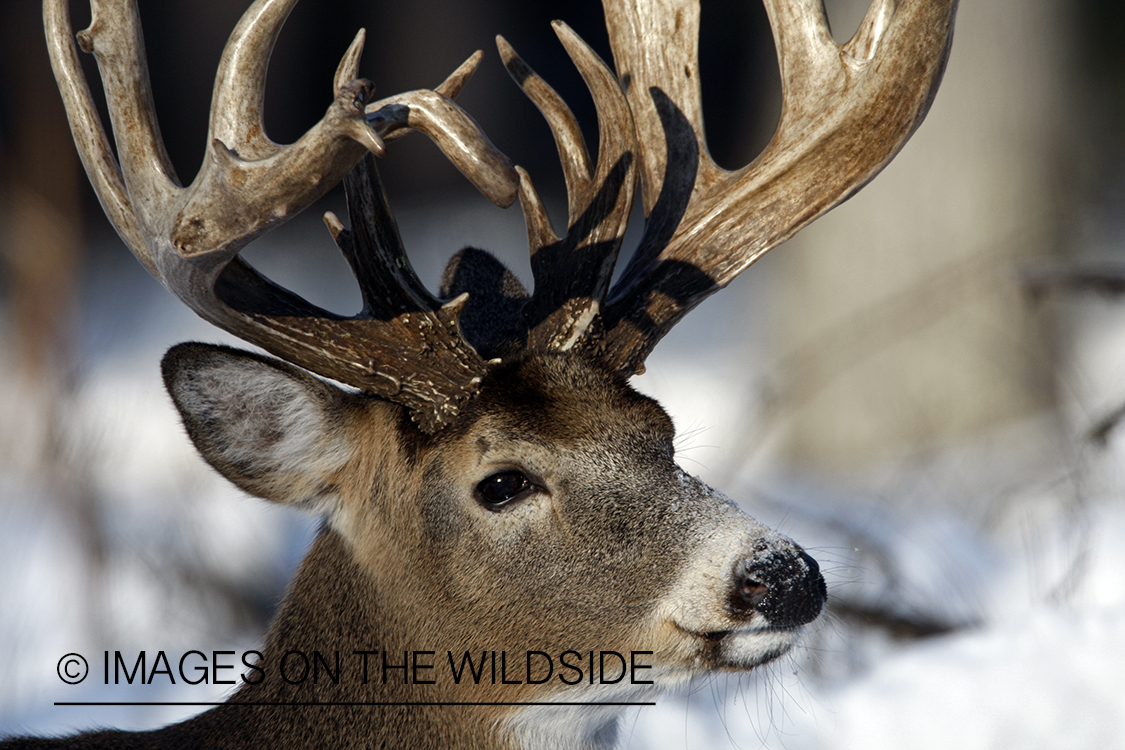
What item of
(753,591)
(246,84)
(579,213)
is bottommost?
(753,591)

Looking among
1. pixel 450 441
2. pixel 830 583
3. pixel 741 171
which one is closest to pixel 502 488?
pixel 450 441

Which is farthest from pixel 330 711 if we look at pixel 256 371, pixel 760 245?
pixel 760 245

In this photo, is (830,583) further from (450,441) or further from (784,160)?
(450,441)

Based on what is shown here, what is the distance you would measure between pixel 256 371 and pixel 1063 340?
606 centimetres

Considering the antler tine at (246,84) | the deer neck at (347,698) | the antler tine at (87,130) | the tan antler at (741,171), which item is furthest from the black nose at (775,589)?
the antler tine at (87,130)

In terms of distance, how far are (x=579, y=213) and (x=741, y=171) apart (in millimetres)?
510

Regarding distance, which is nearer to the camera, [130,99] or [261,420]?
[130,99]

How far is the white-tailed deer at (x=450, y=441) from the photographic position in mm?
2453

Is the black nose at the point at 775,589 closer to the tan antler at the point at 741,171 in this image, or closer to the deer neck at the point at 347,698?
the deer neck at the point at 347,698

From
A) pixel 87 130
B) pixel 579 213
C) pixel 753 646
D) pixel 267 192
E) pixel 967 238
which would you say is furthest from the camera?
pixel 967 238

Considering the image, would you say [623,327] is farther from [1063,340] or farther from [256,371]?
[1063,340]

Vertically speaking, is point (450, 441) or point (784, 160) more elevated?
point (784, 160)

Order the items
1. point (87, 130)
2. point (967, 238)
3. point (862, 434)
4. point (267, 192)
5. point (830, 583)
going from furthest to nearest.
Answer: point (862, 434) → point (967, 238) → point (830, 583) → point (87, 130) → point (267, 192)

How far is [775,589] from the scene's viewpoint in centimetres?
240
